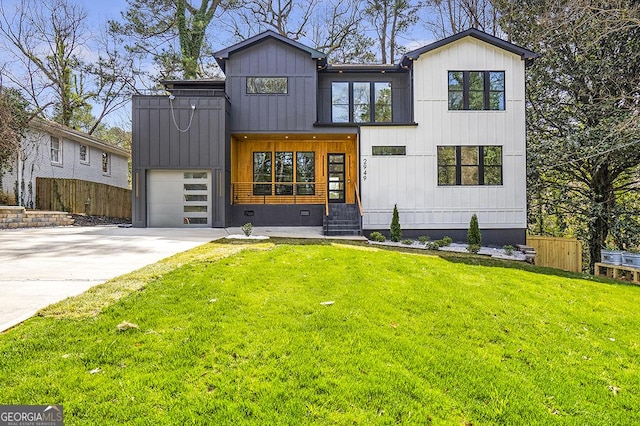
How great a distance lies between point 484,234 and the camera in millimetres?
12539

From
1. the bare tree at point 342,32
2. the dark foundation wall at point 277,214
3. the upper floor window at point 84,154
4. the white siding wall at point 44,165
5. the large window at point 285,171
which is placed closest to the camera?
the dark foundation wall at point 277,214

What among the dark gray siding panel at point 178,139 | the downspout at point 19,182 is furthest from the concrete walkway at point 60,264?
the downspout at point 19,182

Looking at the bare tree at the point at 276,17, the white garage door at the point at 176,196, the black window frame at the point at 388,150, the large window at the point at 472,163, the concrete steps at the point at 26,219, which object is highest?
the bare tree at the point at 276,17

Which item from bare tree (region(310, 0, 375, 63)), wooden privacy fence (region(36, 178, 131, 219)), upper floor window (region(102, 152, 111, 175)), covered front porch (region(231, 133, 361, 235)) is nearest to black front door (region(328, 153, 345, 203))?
covered front porch (region(231, 133, 361, 235))

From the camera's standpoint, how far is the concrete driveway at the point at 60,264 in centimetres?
387

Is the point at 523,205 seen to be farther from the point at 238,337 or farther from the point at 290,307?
the point at 238,337

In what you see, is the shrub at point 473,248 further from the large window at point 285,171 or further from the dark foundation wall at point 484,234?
the large window at point 285,171

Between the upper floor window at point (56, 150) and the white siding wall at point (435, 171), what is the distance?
14868 millimetres

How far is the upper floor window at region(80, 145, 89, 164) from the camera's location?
63.7 feet

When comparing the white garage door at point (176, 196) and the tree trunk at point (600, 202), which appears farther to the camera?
the white garage door at point (176, 196)

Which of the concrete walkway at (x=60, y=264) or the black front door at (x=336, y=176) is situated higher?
the black front door at (x=336, y=176)

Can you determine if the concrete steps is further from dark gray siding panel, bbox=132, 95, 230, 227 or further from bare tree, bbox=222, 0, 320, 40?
bare tree, bbox=222, 0, 320, 40

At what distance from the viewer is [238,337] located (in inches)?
121

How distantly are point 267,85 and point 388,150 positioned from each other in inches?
198
